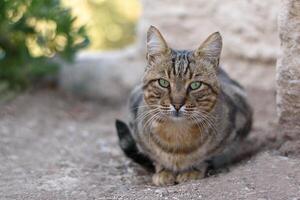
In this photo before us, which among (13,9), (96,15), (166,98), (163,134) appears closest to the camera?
(166,98)

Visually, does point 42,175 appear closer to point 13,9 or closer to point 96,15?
point 13,9

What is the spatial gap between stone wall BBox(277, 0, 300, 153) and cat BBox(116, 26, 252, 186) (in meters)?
0.34

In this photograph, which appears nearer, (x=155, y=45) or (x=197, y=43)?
(x=155, y=45)

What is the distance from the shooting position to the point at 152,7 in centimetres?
564

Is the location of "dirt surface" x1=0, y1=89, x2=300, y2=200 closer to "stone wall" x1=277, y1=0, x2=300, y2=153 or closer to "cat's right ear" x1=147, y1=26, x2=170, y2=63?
"stone wall" x1=277, y1=0, x2=300, y2=153

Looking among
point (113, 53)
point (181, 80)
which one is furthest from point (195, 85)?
point (113, 53)

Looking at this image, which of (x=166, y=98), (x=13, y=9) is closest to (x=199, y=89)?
(x=166, y=98)

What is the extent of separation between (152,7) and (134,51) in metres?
0.46

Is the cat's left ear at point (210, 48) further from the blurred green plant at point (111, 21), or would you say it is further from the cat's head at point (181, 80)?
the blurred green plant at point (111, 21)

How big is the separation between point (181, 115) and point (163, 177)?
48 cm

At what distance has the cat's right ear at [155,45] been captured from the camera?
11.4 ft

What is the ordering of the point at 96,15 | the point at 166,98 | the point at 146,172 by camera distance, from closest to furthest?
the point at 166,98 < the point at 146,172 < the point at 96,15

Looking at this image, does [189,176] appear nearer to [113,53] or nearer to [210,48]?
[210,48]

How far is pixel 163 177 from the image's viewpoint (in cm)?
359
